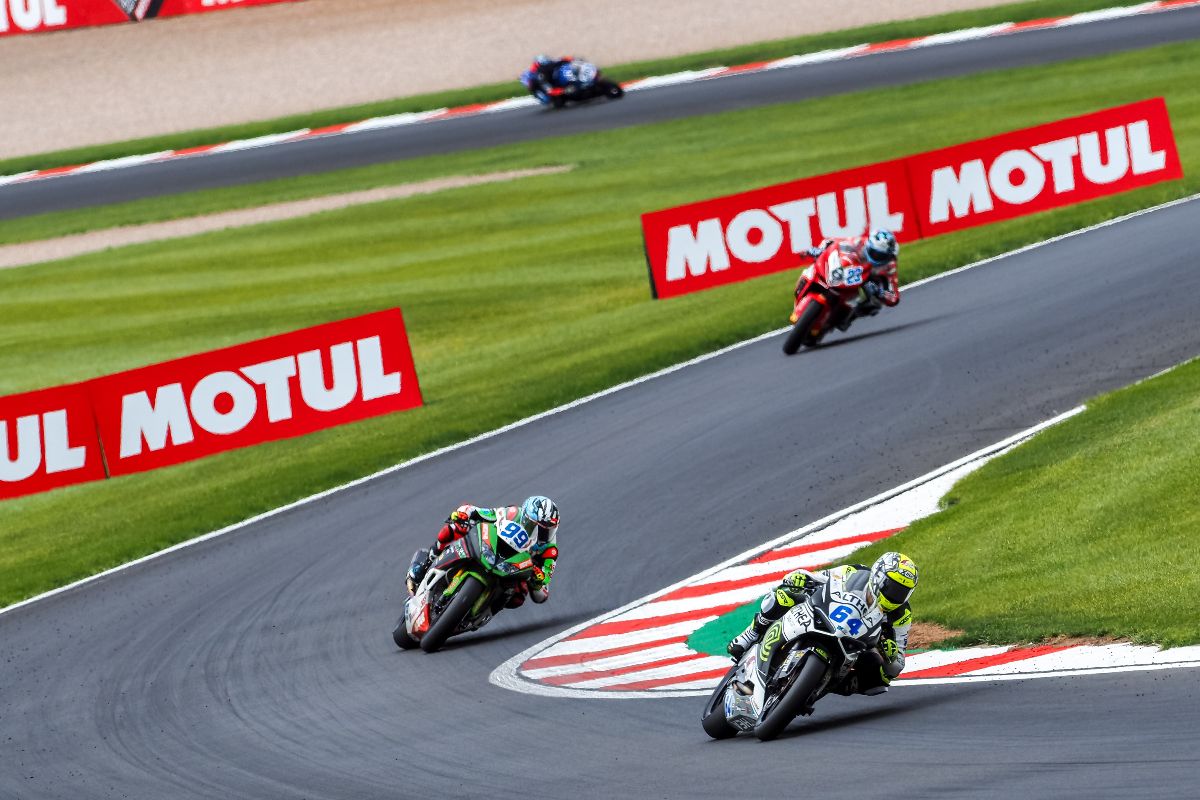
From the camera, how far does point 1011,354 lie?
21.8m

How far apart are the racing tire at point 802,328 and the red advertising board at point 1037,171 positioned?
6861 millimetres

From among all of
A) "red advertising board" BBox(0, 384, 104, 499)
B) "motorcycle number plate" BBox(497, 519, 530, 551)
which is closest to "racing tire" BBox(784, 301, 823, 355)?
"red advertising board" BBox(0, 384, 104, 499)

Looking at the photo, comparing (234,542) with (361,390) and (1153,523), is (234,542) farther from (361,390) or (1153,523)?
(1153,523)

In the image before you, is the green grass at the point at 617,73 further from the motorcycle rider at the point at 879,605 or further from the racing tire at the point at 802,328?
the motorcycle rider at the point at 879,605

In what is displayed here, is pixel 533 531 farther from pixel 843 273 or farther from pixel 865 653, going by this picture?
pixel 843 273

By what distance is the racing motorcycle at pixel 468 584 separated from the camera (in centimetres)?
1466

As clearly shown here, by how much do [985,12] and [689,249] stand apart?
2228cm

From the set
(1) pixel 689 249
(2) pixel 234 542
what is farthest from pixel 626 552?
(1) pixel 689 249

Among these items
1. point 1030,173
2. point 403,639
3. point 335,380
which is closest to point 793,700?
point 403,639

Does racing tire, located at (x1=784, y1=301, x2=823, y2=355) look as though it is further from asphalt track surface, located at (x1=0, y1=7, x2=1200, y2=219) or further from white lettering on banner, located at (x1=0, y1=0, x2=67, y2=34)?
white lettering on banner, located at (x1=0, y1=0, x2=67, y2=34)

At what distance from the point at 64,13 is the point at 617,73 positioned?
57.5ft

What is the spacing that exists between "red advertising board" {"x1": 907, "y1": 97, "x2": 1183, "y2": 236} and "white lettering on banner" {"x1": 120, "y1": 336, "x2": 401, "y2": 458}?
10.2 m

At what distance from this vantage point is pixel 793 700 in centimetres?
1048

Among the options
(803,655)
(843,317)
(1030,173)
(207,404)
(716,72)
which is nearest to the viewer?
(803,655)
